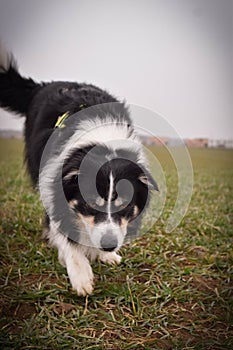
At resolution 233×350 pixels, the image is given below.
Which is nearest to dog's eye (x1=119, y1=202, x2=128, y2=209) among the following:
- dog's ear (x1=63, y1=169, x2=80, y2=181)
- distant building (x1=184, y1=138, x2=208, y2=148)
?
dog's ear (x1=63, y1=169, x2=80, y2=181)

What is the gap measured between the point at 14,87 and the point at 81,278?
78.0 inches

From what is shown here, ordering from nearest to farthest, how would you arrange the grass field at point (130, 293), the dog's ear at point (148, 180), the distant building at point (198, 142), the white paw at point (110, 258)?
1. the grass field at point (130, 293)
2. the dog's ear at point (148, 180)
3. the white paw at point (110, 258)
4. the distant building at point (198, 142)

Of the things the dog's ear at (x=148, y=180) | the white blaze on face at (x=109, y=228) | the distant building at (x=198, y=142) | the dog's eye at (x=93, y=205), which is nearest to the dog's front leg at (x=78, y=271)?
the white blaze on face at (x=109, y=228)

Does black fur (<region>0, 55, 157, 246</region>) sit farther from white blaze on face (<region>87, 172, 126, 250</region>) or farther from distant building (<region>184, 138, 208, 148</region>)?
distant building (<region>184, 138, 208, 148</region>)

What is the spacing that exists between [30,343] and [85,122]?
1.38 meters

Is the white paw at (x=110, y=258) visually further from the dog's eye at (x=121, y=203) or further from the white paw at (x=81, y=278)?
the dog's eye at (x=121, y=203)

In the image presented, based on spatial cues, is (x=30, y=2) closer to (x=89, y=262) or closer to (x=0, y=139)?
(x=0, y=139)

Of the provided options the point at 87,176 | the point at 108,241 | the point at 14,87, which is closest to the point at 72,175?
the point at 87,176

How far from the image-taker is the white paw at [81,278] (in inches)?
90.6

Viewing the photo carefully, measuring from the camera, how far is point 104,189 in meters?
2.12

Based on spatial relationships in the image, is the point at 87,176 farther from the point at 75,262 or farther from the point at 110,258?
the point at 110,258

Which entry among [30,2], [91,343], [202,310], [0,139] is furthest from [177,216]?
[30,2]

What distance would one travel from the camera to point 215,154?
19.6ft

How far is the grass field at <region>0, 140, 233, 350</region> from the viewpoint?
6.10ft
